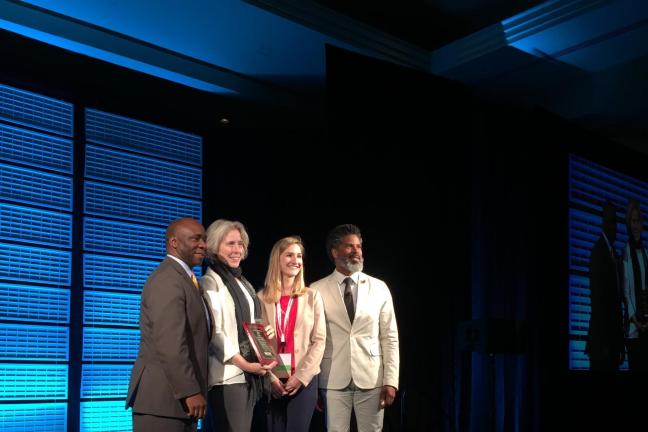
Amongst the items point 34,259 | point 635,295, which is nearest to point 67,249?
point 34,259

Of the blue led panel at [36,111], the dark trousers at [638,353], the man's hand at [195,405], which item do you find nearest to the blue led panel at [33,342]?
the blue led panel at [36,111]

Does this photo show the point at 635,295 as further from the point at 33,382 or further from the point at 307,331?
the point at 33,382

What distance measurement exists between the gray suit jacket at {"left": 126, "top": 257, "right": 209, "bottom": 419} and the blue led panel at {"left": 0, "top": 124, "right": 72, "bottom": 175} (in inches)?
85.6

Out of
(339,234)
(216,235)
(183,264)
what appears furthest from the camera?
(339,234)

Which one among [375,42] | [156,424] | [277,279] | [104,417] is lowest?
[104,417]

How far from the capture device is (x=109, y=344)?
5.34 meters

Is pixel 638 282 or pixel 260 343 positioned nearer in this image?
pixel 260 343

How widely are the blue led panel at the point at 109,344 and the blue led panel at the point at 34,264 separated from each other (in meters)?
0.40

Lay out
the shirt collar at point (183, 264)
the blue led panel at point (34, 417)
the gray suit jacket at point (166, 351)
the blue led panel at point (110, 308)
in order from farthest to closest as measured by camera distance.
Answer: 1. the blue led panel at point (110, 308)
2. the blue led panel at point (34, 417)
3. the shirt collar at point (183, 264)
4. the gray suit jacket at point (166, 351)

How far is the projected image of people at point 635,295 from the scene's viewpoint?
245 inches

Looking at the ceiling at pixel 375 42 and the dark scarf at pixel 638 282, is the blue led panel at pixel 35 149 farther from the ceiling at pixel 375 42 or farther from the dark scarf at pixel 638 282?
the dark scarf at pixel 638 282

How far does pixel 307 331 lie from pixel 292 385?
0.33 metres

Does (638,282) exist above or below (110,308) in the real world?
above

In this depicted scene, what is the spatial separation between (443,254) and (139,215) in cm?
228
